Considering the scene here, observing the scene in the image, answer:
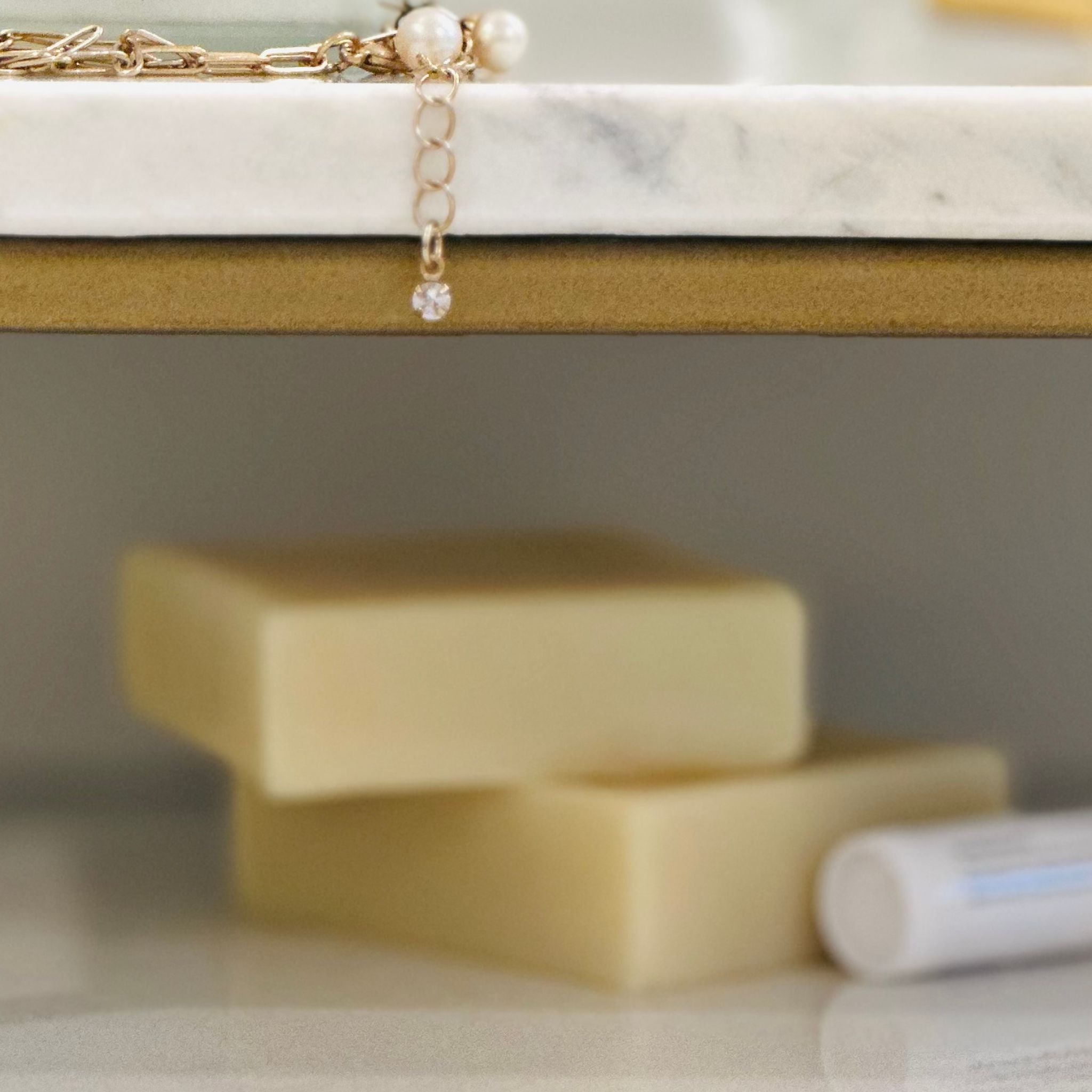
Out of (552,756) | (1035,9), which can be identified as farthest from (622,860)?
(1035,9)

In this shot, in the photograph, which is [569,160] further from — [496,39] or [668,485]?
[668,485]

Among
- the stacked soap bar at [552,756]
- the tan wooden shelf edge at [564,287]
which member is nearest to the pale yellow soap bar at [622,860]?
the stacked soap bar at [552,756]

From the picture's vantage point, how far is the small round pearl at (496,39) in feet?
1.50

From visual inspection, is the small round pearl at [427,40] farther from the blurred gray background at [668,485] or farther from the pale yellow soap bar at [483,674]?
the blurred gray background at [668,485]

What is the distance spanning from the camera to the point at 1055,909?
0.51 meters

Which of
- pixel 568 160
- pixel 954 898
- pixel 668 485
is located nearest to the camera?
pixel 568 160

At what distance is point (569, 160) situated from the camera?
15.2 inches

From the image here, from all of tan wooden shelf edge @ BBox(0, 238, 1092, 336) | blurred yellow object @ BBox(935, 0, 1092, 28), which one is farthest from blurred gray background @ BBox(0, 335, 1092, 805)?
tan wooden shelf edge @ BBox(0, 238, 1092, 336)

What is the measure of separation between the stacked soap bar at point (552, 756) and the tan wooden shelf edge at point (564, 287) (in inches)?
5.3

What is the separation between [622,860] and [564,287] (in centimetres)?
18

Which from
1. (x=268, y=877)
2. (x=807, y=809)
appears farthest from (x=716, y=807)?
(x=268, y=877)

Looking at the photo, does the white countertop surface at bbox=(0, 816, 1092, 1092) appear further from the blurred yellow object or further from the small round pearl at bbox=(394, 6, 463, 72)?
the blurred yellow object

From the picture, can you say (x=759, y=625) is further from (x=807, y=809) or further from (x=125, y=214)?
(x=125, y=214)

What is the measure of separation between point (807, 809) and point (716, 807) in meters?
0.04
